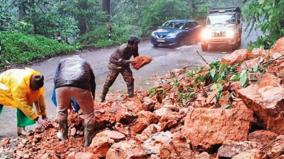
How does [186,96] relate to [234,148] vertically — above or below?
below

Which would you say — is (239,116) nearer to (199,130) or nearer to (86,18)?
(199,130)

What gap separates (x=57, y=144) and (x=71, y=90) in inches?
35.7

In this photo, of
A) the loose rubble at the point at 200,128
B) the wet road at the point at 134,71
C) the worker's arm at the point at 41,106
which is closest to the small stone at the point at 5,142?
the loose rubble at the point at 200,128

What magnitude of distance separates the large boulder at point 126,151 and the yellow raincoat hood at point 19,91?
243 centimetres

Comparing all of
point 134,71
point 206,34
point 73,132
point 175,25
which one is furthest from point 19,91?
point 175,25

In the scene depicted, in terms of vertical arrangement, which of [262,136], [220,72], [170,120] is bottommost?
[170,120]

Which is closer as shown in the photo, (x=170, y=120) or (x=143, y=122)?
(x=170, y=120)

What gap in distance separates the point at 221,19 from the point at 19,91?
54.4 feet

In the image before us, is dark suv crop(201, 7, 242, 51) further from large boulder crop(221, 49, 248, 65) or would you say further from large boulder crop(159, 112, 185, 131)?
large boulder crop(159, 112, 185, 131)

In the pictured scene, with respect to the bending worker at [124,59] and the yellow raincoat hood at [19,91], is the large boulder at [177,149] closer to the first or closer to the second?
the yellow raincoat hood at [19,91]

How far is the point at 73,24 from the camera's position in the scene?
888 inches

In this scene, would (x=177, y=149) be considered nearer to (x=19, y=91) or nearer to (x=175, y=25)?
(x=19, y=91)

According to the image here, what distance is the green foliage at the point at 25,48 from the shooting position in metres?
16.7

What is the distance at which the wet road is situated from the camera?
919 cm
